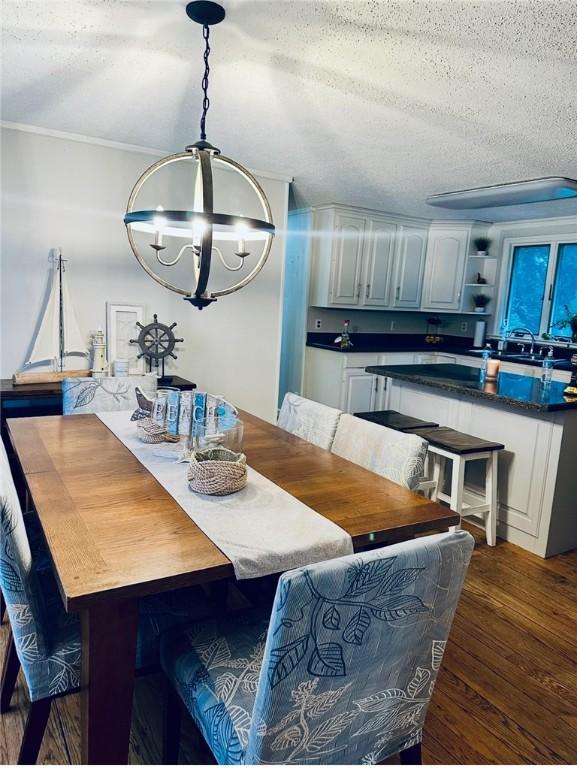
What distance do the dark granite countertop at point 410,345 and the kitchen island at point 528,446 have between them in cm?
137

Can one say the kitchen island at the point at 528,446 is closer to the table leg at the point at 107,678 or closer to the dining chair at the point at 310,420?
the dining chair at the point at 310,420

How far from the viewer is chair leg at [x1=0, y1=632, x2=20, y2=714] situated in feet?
5.54

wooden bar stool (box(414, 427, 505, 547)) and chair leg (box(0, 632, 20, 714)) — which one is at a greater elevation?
wooden bar stool (box(414, 427, 505, 547))

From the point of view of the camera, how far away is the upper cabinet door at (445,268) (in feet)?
18.7

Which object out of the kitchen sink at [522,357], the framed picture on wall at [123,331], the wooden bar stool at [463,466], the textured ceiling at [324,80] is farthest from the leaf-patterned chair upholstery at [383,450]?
the kitchen sink at [522,357]

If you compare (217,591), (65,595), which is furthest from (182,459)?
(65,595)

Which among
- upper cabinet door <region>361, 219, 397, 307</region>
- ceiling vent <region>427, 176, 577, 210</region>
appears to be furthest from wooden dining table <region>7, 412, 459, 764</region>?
upper cabinet door <region>361, 219, 397, 307</region>

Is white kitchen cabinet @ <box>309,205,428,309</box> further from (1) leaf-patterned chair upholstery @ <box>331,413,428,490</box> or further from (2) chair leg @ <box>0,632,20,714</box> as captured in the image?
(2) chair leg @ <box>0,632,20,714</box>

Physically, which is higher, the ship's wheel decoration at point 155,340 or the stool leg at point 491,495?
the ship's wheel decoration at point 155,340

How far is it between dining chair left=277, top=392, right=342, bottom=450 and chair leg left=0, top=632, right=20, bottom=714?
1344mm

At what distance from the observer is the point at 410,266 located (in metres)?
5.72

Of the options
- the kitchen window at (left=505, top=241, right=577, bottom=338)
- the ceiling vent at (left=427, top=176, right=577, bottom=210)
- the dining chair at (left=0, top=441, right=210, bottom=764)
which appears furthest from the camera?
the kitchen window at (left=505, top=241, right=577, bottom=338)

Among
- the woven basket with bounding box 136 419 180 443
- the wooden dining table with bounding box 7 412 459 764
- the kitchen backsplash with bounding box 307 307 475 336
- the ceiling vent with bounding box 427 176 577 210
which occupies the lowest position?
the wooden dining table with bounding box 7 412 459 764

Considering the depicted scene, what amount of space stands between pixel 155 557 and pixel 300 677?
0.45m
